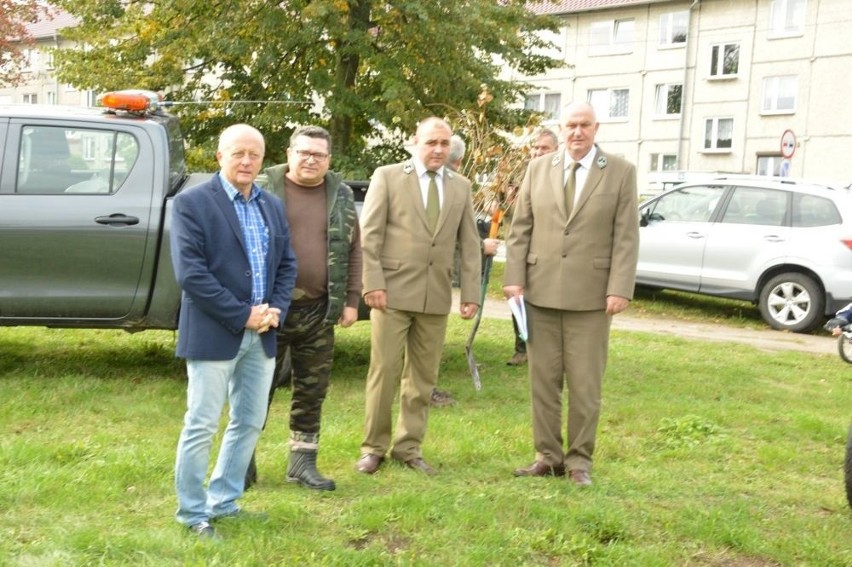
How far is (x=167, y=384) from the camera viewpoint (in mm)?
7305

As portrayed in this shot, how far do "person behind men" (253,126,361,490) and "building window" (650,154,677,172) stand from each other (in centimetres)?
3474

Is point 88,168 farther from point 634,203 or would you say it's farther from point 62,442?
point 634,203

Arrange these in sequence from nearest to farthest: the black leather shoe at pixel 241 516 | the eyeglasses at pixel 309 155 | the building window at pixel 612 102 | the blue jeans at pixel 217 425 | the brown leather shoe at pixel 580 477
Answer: the blue jeans at pixel 217 425 < the black leather shoe at pixel 241 516 < the eyeglasses at pixel 309 155 < the brown leather shoe at pixel 580 477 < the building window at pixel 612 102

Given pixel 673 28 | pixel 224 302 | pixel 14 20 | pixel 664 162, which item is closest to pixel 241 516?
pixel 224 302

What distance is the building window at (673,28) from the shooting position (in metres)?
38.0

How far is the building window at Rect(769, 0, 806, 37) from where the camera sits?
1366 inches

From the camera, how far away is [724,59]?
37.0 m

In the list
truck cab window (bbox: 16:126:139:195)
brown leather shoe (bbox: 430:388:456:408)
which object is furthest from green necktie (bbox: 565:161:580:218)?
truck cab window (bbox: 16:126:139:195)

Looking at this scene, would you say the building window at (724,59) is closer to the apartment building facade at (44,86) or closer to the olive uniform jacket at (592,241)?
the apartment building facade at (44,86)

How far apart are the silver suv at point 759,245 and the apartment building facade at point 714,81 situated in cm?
1887

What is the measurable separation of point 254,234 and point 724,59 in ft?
117

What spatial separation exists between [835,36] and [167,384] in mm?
31573

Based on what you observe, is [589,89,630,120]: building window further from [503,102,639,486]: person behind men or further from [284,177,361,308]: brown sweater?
[284,177,361,308]: brown sweater

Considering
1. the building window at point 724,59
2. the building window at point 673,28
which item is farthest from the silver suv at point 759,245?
the building window at point 673,28
